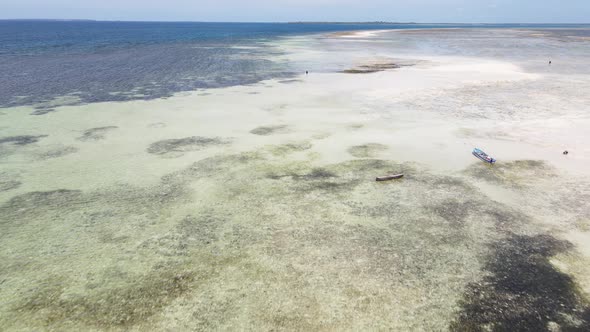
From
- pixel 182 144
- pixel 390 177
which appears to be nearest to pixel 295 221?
pixel 390 177

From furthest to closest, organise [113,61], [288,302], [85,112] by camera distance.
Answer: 1. [113,61]
2. [85,112]
3. [288,302]

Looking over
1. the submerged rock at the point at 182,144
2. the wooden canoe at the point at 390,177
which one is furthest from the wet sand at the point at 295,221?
the wooden canoe at the point at 390,177

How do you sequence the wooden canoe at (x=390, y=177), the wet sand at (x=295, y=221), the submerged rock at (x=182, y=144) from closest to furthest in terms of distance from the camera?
1. the wet sand at (x=295, y=221)
2. the wooden canoe at (x=390, y=177)
3. the submerged rock at (x=182, y=144)

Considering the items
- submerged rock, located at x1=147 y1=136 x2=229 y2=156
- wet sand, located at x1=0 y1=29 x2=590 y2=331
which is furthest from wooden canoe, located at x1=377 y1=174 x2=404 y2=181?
submerged rock, located at x1=147 y1=136 x2=229 y2=156

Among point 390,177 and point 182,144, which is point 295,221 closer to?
point 390,177

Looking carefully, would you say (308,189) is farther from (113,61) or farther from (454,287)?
(113,61)

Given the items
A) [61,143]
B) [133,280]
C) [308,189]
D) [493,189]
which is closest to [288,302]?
[133,280]

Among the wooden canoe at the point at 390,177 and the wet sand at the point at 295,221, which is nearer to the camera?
the wet sand at the point at 295,221

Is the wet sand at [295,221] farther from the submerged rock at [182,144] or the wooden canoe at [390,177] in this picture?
the wooden canoe at [390,177]
